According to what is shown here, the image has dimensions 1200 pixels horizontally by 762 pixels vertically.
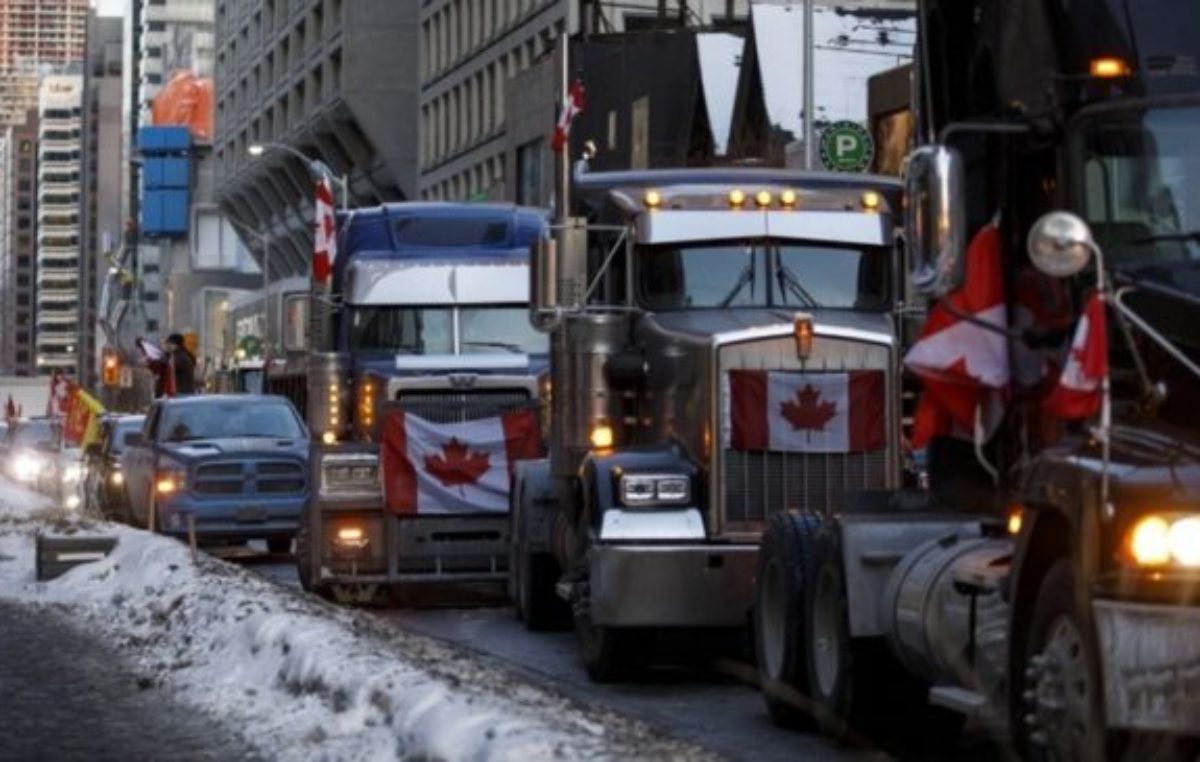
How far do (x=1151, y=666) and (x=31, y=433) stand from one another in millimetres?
56327

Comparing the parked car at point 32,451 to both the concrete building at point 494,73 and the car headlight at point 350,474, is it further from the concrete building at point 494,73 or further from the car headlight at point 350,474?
the car headlight at point 350,474

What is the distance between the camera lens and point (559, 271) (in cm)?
Result: 1673

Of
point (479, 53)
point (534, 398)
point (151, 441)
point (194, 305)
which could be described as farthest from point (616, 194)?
point (194, 305)

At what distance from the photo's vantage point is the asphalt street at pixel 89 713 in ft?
40.0

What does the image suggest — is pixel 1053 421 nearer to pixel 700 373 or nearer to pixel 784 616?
pixel 784 616

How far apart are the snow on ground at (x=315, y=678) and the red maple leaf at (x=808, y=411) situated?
2504 millimetres

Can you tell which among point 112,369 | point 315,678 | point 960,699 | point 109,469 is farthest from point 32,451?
point 960,699

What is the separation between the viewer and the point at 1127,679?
8.66 m

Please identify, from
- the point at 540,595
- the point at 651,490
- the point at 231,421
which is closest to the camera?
the point at 651,490

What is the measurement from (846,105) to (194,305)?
428ft

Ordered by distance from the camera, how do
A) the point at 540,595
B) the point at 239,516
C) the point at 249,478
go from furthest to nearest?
1. the point at 249,478
2. the point at 239,516
3. the point at 540,595

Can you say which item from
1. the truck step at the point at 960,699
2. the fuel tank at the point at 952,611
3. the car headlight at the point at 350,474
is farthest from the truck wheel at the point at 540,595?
the truck step at the point at 960,699

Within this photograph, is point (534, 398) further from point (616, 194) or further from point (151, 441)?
point (151, 441)

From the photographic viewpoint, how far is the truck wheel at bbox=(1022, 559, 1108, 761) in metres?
8.89
